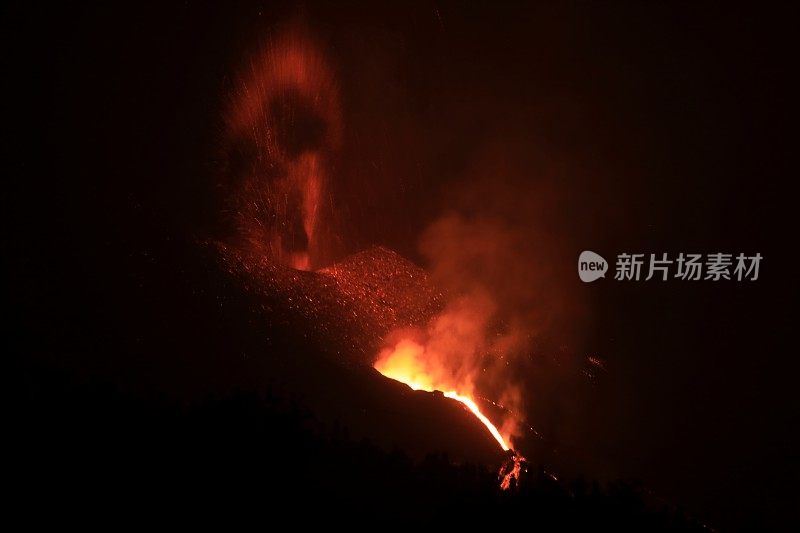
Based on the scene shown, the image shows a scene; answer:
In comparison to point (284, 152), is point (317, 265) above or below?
below

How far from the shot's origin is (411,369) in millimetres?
11227

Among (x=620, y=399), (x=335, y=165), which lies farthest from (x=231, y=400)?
(x=620, y=399)

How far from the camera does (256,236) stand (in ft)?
40.0

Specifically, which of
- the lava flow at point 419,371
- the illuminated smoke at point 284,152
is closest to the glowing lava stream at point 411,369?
the lava flow at point 419,371

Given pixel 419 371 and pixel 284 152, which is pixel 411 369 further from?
Result: pixel 284 152

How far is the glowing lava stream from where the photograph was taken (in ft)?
35.0

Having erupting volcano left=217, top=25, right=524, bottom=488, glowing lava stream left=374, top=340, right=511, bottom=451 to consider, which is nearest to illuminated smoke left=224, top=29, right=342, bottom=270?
erupting volcano left=217, top=25, right=524, bottom=488

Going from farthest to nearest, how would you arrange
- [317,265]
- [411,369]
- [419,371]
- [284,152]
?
[317,265] → [284,152] → [419,371] → [411,369]

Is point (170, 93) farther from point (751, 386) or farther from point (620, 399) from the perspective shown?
point (751, 386)

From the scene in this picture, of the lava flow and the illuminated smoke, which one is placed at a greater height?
the illuminated smoke

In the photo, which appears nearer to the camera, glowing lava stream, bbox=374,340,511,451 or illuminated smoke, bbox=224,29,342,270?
glowing lava stream, bbox=374,340,511,451

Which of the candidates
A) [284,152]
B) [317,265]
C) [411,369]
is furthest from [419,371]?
[284,152]

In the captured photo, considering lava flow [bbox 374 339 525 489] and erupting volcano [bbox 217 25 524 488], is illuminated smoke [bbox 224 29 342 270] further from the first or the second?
lava flow [bbox 374 339 525 489]

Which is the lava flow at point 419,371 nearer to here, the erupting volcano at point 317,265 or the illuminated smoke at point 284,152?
the erupting volcano at point 317,265
